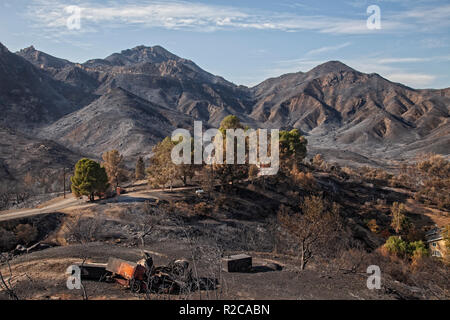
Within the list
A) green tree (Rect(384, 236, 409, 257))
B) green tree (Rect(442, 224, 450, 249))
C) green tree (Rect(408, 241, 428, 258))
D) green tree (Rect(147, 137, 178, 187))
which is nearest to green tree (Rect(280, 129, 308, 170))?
green tree (Rect(147, 137, 178, 187))

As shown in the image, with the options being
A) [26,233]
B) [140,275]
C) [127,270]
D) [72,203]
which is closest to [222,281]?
[140,275]

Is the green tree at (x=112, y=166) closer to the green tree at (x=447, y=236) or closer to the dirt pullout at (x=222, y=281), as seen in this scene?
the dirt pullout at (x=222, y=281)

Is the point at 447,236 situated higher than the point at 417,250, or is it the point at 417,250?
the point at 447,236

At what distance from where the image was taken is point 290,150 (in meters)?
47.1

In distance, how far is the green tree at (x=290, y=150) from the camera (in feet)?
148

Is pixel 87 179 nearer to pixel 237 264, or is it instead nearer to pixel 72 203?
pixel 72 203

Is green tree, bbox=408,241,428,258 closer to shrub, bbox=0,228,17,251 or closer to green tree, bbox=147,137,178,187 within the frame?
green tree, bbox=147,137,178,187

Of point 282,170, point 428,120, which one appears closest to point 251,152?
point 282,170

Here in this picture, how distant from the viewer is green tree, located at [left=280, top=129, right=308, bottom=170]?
1780 inches

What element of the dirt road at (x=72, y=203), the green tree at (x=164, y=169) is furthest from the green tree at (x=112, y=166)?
the dirt road at (x=72, y=203)

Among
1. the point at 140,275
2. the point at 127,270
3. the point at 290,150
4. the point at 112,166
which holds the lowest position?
the point at 140,275

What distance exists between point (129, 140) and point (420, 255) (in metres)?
80.4

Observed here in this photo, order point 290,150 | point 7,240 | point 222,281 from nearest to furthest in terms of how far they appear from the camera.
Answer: point 222,281, point 7,240, point 290,150
